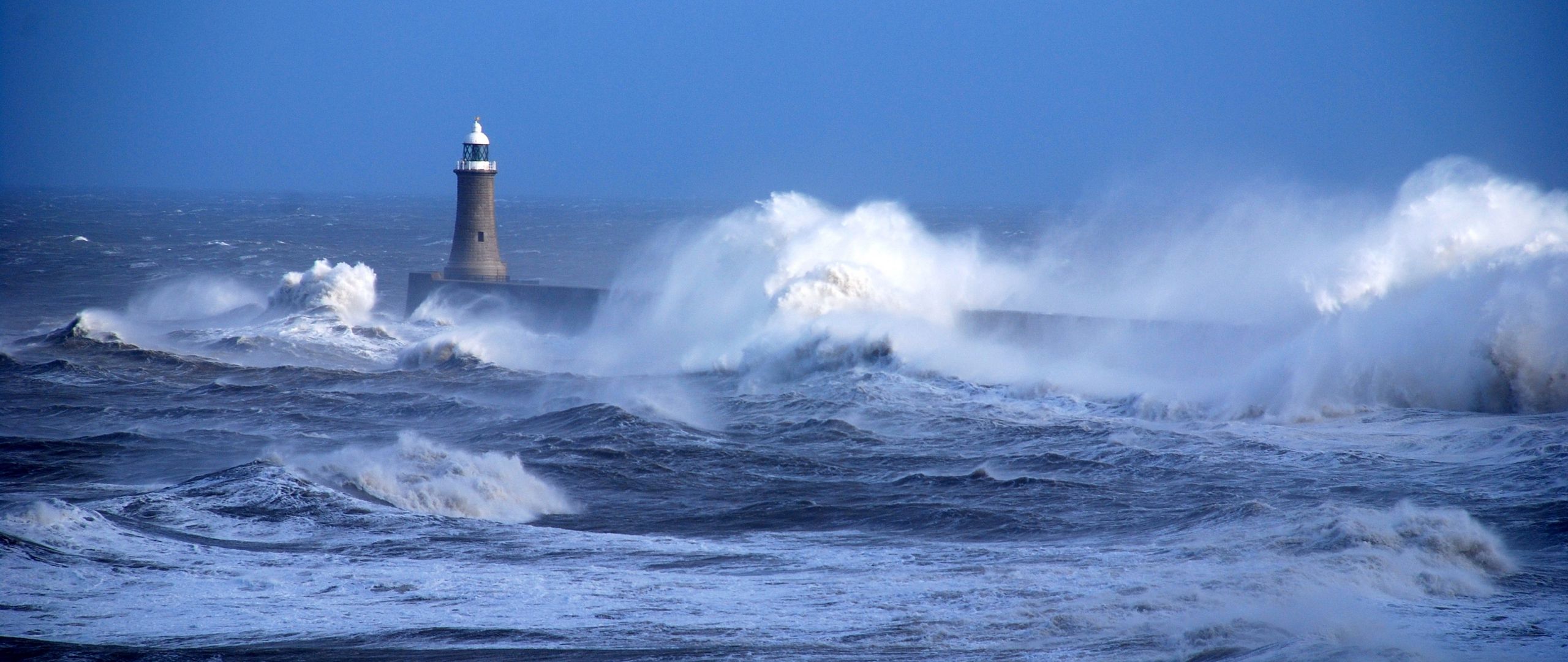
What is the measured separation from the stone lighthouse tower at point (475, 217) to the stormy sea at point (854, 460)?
1662 millimetres

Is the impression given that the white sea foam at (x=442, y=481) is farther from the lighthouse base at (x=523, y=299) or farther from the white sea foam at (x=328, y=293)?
the white sea foam at (x=328, y=293)

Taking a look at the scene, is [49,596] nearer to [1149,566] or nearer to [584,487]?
[584,487]

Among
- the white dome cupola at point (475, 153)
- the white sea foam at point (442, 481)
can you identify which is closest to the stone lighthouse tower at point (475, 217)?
the white dome cupola at point (475, 153)

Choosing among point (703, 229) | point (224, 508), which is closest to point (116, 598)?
point (224, 508)

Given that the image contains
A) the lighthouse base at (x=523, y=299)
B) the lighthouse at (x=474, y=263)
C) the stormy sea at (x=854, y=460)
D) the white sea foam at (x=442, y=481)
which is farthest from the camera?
the lighthouse at (x=474, y=263)

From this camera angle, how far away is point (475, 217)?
25.0m

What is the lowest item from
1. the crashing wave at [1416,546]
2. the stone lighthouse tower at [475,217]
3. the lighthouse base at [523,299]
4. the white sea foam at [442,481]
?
the white sea foam at [442,481]

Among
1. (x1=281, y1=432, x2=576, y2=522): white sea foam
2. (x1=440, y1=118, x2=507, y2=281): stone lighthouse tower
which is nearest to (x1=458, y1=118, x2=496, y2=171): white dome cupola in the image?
(x1=440, y1=118, x2=507, y2=281): stone lighthouse tower

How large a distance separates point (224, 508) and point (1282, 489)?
710 centimetres

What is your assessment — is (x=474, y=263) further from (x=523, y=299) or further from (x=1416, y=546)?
(x=1416, y=546)

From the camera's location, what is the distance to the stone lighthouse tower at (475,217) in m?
24.9

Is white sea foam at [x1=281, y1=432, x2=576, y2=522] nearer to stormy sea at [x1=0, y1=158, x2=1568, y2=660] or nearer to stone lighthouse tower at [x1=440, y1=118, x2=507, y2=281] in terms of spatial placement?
stormy sea at [x1=0, y1=158, x2=1568, y2=660]

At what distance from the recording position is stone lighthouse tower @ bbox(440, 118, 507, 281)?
24859 millimetres

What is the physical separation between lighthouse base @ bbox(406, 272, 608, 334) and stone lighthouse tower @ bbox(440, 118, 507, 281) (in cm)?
37
